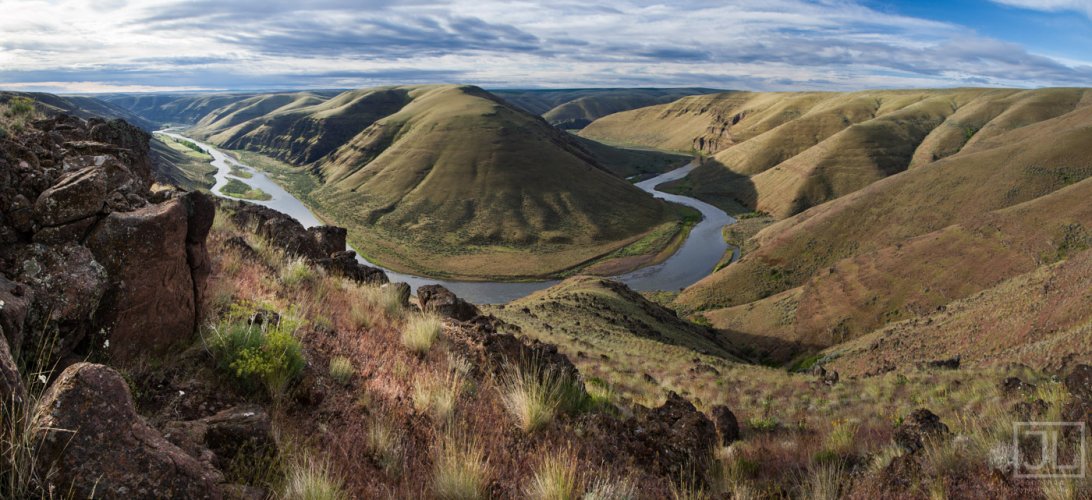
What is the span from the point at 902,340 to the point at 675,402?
3271cm

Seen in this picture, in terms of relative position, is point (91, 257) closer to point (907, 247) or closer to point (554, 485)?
point (554, 485)

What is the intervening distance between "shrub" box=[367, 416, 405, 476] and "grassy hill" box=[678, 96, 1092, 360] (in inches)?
1835

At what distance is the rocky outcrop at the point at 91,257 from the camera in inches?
199

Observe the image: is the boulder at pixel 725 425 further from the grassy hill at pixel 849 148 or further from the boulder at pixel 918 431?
the grassy hill at pixel 849 148

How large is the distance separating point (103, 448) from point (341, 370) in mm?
3123

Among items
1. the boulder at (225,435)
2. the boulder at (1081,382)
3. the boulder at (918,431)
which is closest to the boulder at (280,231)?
the boulder at (225,435)

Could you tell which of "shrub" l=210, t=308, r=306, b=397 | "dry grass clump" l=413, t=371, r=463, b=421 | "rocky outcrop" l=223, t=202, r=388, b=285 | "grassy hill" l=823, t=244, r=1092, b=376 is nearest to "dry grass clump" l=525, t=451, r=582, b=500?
"dry grass clump" l=413, t=371, r=463, b=421

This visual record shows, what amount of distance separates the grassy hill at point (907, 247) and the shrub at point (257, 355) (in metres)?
46.9

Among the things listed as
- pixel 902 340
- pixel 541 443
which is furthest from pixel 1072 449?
pixel 902 340

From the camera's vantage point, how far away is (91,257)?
5508mm

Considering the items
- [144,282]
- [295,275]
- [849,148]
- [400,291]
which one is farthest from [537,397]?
[849,148]

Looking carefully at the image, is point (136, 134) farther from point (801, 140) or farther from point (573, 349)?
point (801, 140)

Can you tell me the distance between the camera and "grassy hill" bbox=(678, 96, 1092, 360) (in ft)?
149

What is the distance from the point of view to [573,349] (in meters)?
23.0
